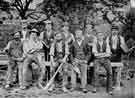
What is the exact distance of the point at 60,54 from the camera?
6.30m

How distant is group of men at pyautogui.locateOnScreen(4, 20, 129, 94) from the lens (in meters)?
6.20

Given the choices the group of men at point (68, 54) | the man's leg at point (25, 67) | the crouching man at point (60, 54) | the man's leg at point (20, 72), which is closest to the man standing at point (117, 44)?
the group of men at point (68, 54)

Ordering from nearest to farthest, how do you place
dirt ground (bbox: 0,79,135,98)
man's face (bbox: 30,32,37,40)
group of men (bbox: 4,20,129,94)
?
dirt ground (bbox: 0,79,135,98), group of men (bbox: 4,20,129,94), man's face (bbox: 30,32,37,40)

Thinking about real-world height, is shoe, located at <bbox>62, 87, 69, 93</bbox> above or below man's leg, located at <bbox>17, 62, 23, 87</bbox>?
below

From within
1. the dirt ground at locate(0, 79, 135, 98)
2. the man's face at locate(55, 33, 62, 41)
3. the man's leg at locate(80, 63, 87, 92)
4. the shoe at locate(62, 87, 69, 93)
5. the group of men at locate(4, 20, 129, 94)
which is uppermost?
the man's face at locate(55, 33, 62, 41)

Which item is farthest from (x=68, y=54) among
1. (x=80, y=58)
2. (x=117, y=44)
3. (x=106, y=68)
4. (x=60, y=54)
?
(x=117, y=44)

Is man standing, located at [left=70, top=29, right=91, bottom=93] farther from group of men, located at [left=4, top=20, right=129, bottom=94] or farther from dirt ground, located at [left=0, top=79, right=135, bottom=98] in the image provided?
dirt ground, located at [left=0, top=79, right=135, bottom=98]

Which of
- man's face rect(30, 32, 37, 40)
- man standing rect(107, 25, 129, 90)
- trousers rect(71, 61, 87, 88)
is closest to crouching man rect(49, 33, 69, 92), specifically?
trousers rect(71, 61, 87, 88)

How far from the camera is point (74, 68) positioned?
626 centimetres

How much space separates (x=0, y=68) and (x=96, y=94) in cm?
291

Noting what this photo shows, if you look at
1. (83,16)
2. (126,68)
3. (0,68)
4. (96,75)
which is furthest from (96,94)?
(83,16)

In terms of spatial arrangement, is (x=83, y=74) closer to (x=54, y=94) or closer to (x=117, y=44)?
(x=54, y=94)

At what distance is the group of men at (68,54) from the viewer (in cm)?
620

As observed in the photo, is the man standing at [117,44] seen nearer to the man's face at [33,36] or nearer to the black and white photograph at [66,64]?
the black and white photograph at [66,64]
